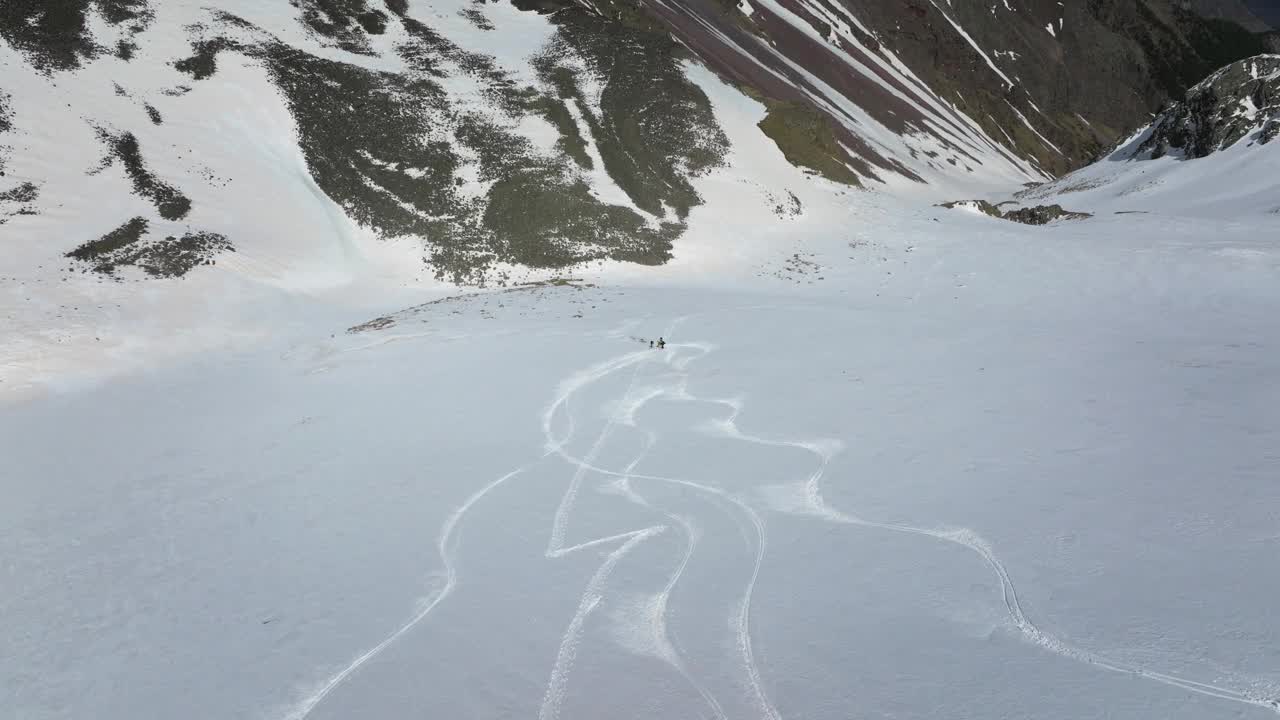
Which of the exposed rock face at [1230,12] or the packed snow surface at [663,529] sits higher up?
the packed snow surface at [663,529]

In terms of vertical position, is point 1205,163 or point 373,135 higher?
point 373,135

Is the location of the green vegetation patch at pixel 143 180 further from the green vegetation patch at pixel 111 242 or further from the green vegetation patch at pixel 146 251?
the green vegetation patch at pixel 146 251

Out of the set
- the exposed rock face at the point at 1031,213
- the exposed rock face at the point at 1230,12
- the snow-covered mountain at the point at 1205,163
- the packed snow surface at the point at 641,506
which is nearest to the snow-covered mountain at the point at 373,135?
the packed snow surface at the point at 641,506

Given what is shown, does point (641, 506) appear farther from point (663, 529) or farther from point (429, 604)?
point (429, 604)

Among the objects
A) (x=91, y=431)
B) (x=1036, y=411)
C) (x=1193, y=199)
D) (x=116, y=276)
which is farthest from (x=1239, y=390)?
(x=1193, y=199)

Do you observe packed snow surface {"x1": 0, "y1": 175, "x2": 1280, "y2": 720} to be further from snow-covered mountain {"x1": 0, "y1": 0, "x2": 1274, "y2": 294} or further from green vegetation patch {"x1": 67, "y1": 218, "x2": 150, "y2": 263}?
snow-covered mountain {"x1": 0, "y1": 0, "x2": 1274, "y2": 294}

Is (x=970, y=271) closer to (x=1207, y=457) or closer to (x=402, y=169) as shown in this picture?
(x=1207, y=457)

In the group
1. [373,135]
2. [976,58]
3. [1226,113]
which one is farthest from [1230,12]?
[373,135]
